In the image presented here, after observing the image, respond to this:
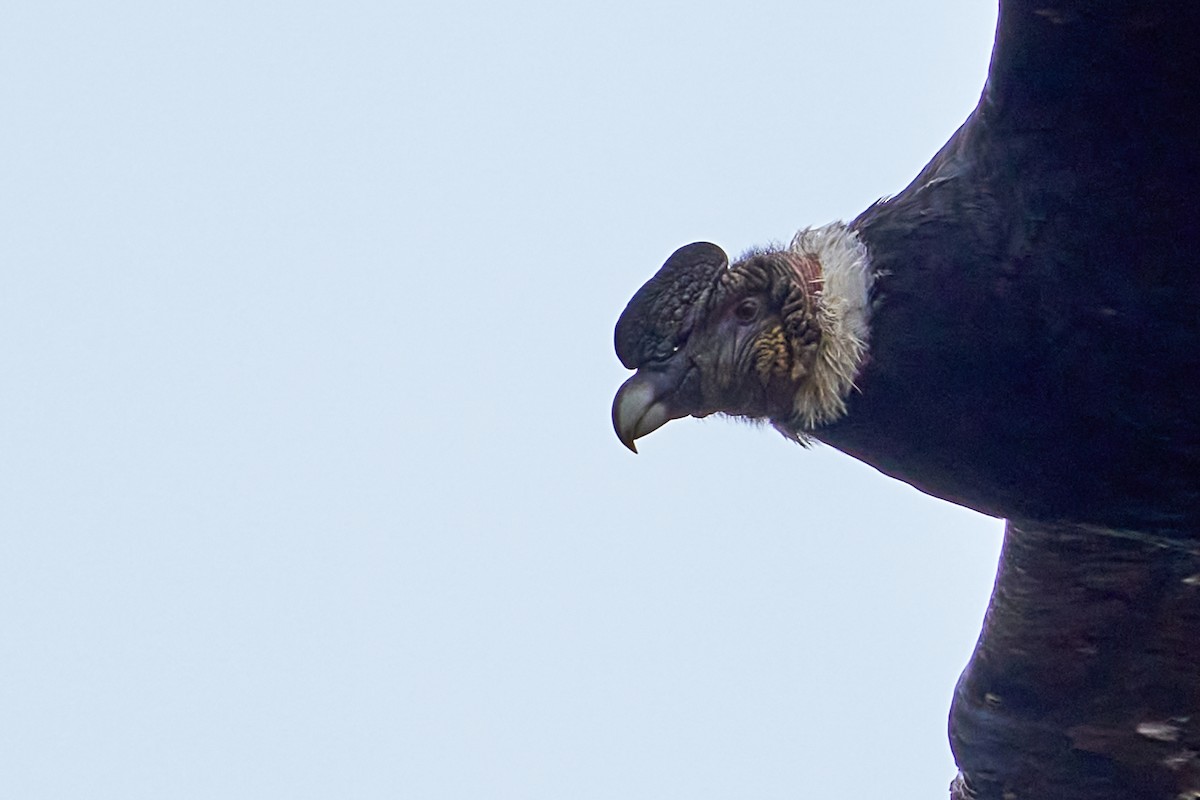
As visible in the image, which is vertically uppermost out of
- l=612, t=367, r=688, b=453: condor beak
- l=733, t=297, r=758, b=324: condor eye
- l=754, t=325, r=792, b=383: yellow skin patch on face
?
l=733, t=297, r=758, b=324: condor eye

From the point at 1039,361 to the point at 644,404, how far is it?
53.7 inches

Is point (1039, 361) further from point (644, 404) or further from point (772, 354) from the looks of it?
point (644, 404)

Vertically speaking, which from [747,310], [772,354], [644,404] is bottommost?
[644,404]

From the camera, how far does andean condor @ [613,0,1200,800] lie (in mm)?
5184

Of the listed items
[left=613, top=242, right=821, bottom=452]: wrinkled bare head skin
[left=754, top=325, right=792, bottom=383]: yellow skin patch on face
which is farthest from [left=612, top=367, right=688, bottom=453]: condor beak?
[left=754, top=325, right=792, bottom=383]: yellow skin patch on face

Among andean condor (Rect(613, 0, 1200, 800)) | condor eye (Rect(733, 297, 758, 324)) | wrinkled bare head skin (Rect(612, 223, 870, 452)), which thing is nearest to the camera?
andean condor (Rect(613, 0, 1200, 800))

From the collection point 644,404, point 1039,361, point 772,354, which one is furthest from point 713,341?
point 1039,361

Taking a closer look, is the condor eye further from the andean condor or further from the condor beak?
the condor beak

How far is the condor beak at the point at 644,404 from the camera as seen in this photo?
5910mm

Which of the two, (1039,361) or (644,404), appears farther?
(644,404)

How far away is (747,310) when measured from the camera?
235 inches

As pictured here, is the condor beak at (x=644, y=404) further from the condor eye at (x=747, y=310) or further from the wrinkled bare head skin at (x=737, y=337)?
the condor eye at (x=747, y=310)

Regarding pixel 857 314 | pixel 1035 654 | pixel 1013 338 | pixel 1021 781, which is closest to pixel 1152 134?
pixel 1013 338

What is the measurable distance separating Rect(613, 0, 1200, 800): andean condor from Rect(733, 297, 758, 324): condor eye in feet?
0.03
